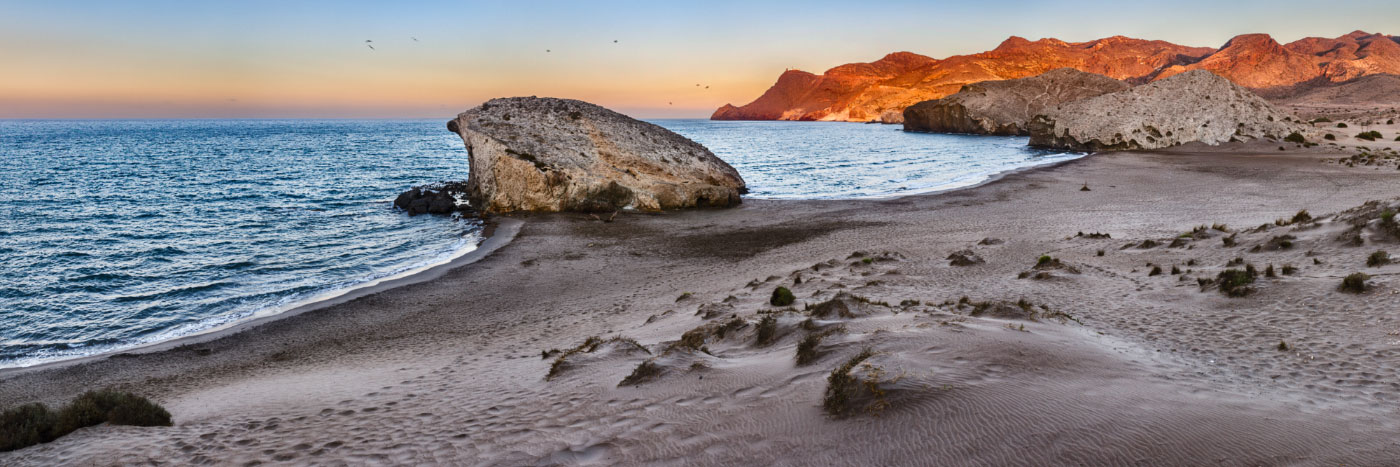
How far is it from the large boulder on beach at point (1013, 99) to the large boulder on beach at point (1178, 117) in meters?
45.1

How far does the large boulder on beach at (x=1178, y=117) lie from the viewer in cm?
5228

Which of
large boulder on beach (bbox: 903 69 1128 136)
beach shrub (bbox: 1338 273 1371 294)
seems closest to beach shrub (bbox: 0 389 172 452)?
beach shrub (bbox: 1338 273 1371 294)

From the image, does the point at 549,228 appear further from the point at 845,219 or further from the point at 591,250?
the point at 845,219

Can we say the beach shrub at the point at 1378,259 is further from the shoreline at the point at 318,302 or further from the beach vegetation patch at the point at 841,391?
the shoreline at the point at 318,302

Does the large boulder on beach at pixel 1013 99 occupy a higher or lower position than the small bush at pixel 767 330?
higher

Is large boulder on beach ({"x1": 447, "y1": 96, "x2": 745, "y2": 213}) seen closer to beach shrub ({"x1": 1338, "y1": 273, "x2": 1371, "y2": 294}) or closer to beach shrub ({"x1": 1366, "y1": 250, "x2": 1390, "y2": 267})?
beach shrub ({"x1": 1366, "y1": 250, "x2": 1390, "y2": 267})

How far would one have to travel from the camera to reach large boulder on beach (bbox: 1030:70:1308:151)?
52281mm

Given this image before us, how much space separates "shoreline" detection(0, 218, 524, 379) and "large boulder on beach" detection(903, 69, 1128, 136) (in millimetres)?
103571

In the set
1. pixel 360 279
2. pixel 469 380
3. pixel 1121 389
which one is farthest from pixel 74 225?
pixel 1121 389

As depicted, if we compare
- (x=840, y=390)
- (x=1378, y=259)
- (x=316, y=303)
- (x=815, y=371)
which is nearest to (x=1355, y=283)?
(x=1378, y=259)

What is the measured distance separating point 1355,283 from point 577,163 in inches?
1003

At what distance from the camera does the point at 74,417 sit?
689 centimetres

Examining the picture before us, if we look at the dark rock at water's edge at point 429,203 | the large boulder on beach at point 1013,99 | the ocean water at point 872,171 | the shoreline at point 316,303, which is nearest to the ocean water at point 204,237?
the ocean water at point 872,171

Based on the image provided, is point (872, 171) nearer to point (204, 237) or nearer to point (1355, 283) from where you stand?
point (1355, 283)
